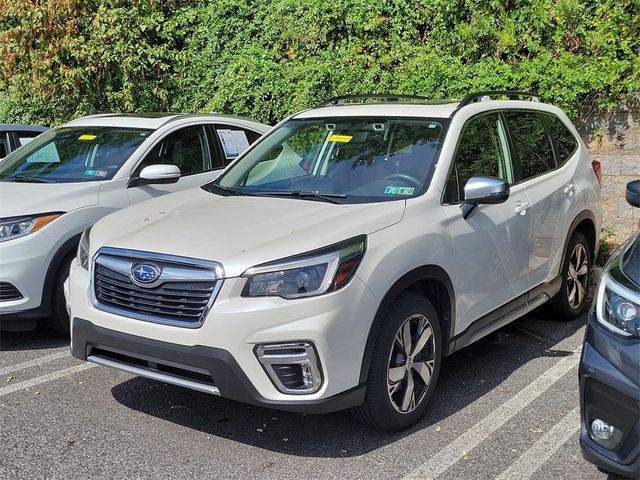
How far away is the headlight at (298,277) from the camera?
136 inches

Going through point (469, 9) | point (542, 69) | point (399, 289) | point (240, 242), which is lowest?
point (399, 289)

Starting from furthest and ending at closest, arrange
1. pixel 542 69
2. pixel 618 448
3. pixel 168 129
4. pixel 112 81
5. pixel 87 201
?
pixel 112 81 → pixel 542 69 → pixel 168 129 → pixel 87 201 → pixel 618 448

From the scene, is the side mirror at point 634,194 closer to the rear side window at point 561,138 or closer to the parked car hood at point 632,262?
the parked car hood at point 632,262

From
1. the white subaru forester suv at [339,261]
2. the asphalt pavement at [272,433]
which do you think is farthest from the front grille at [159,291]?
the asphalt pavement at [272,433]

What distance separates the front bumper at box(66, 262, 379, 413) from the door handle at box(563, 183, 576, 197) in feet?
8.33

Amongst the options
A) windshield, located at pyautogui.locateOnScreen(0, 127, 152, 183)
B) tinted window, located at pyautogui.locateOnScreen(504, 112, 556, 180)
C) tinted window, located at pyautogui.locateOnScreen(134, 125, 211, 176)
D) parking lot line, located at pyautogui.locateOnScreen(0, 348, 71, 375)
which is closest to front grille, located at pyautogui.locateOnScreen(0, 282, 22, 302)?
parking lot line, located at pyautogui.locateOnScreen(0, 348, 71, 375)

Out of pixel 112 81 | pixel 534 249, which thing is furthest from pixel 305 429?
pixel 112 81

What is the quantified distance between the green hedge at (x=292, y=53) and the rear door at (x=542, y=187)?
2.34 meters

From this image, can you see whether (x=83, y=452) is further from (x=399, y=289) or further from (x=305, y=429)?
(x=399, y=289)

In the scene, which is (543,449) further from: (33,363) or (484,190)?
(33,363)

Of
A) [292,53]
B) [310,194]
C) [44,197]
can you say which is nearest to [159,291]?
[310,194]

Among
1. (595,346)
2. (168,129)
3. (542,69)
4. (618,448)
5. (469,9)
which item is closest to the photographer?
(618,448)

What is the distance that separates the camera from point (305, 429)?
13.4 ft

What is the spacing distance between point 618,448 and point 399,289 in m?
1.32
